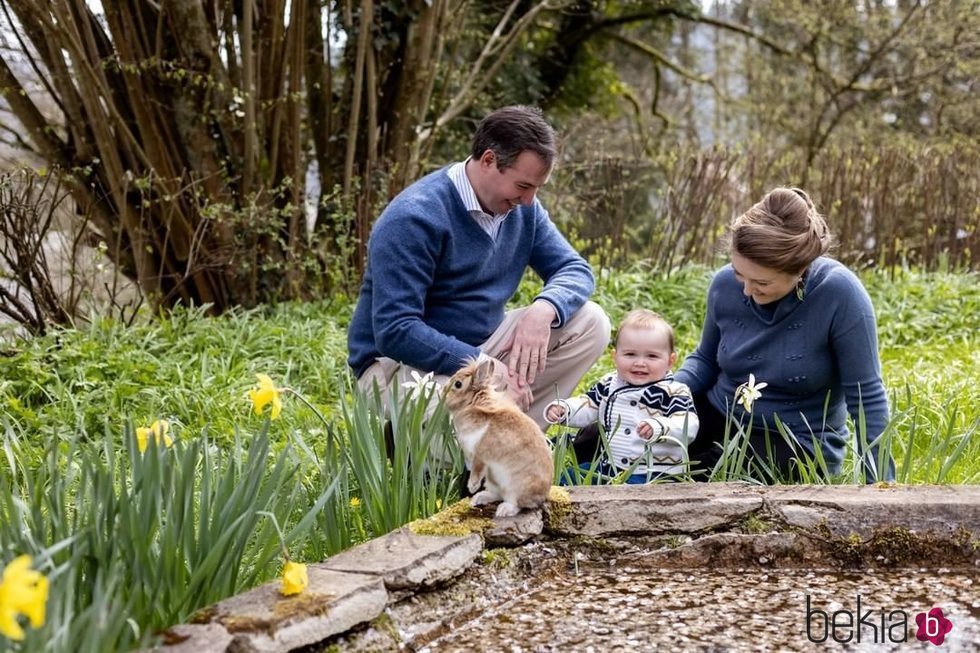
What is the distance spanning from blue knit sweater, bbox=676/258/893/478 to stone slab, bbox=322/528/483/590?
1282 millimetres

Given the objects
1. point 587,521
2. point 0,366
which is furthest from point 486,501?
point 0,366

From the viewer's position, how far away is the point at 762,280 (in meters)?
3.17

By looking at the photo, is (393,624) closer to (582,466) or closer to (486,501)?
(486,501)

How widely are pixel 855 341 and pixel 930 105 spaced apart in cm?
Answer: 1225

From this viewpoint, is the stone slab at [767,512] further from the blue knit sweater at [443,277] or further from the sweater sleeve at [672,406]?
the blue knit sweater at [443,277]

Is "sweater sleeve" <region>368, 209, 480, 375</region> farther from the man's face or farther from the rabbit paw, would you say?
the rabbit paw

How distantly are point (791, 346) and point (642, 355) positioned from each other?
1.51 feet

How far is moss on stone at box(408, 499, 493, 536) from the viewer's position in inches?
98.3

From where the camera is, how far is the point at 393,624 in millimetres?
2203

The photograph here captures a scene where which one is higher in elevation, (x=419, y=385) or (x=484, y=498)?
(x=419, y=385)

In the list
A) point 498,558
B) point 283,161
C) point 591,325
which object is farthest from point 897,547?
point 283,161

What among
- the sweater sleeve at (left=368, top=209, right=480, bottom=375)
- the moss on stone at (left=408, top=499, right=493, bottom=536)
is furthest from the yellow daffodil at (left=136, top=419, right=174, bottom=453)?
the sweater sleeve at (left=368, top=209, right=480, bottom=375)

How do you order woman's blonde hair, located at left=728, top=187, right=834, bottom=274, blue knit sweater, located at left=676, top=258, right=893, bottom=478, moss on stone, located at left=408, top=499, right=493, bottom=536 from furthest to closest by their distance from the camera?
blue knit sweater, located at left=676, top=258, right=893, bottom=478, woman's blonde hair, located at left=728, top=187, right=834, bottom=274, moss on stone, located at left=408, top=499, right=493, bottom=536

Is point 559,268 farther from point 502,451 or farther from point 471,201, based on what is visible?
point 502,451
